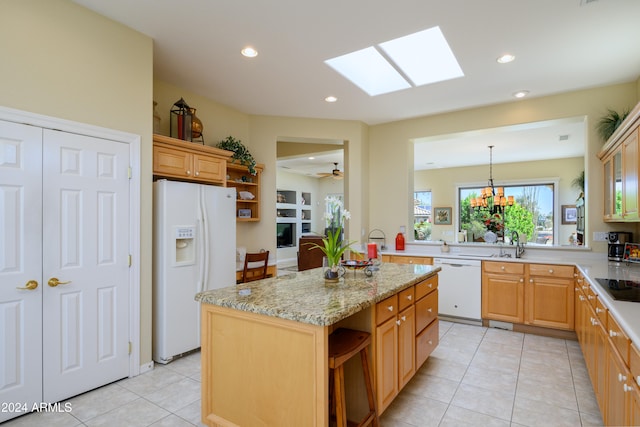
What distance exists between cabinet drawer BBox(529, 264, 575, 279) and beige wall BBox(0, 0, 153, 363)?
4.07 m

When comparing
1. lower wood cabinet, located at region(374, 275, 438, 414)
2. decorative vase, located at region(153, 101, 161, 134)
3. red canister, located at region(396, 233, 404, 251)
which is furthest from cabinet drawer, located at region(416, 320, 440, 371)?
decorative vase, located at region(153, 101, 161, 134)

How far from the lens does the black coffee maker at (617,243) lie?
11.4ft

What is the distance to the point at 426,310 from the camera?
113 inches

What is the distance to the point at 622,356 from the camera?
1565 mm

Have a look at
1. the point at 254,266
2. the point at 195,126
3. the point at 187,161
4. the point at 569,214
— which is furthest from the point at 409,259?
the point at 569,214

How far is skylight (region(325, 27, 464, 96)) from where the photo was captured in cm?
305

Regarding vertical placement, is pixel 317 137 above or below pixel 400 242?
above

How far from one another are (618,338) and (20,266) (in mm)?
3513

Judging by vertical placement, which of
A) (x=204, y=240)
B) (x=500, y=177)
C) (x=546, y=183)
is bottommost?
(x=204, y=240)

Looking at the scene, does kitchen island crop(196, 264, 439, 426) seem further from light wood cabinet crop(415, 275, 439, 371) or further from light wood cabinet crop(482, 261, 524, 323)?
light wood cabinet crop(482, 261, 524, 323)

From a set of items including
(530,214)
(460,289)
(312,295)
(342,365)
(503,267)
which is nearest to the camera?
(342,365)

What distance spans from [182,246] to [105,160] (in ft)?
3.39

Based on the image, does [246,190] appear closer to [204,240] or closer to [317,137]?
[317,137]

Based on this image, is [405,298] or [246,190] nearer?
[405,298]
